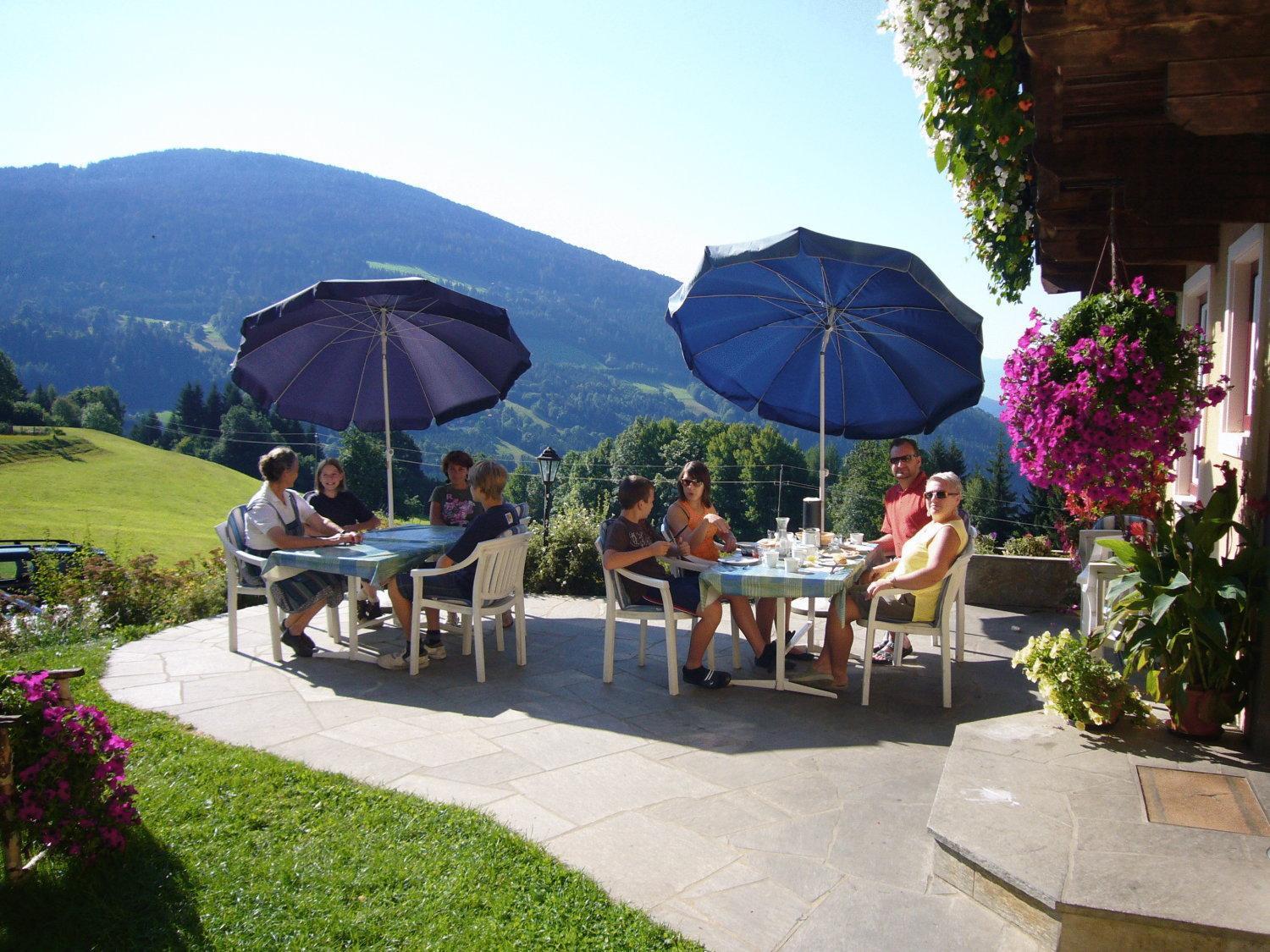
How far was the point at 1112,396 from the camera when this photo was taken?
299 cm

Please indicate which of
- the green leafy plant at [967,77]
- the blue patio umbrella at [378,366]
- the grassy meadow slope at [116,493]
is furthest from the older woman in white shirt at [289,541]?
the grassy meadow slope at [116,493]

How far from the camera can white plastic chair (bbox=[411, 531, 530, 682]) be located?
15.6 ft

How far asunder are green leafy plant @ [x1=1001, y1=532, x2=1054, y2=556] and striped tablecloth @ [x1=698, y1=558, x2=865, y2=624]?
3.57 m

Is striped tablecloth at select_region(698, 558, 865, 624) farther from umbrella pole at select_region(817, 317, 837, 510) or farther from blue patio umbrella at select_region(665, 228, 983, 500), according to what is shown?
blue patio umbrella at select_region(665, 228, 983, 500)

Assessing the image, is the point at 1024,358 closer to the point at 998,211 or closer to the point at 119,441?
the point at 998,211

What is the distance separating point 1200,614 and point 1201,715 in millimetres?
402

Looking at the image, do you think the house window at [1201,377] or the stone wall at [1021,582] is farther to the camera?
the stone wall at [1021,582]

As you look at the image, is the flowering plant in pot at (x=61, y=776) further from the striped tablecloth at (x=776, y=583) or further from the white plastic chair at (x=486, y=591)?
the striped tablecloth at (x=776, y=583)

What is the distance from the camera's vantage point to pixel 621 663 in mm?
5207

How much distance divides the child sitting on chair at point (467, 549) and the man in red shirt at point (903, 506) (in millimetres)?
2218

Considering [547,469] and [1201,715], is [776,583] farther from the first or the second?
[547,469]

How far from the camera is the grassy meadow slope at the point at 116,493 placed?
40.9 m

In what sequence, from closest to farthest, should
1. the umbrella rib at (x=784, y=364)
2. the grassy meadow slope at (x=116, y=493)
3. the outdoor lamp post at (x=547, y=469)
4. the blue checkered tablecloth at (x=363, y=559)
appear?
the blue checkered tablecloth at (x=363, y=559) < the umbrella rib at (x=784, y=364) < the outdoor lamp post at (x=547, y=469) < the grassy meadow slope at (x=116, y=493)

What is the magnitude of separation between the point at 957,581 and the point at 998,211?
2.14 meters
